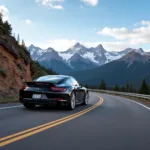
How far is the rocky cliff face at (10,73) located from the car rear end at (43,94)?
8.15m

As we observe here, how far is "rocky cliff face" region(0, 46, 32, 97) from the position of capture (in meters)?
22.5

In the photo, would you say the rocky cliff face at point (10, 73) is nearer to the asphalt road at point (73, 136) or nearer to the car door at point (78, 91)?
the car door at point (78, 91)

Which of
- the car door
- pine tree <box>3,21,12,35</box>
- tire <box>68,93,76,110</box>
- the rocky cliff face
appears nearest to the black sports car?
tire <box>68,93,76,110</box>

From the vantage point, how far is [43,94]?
13047mm

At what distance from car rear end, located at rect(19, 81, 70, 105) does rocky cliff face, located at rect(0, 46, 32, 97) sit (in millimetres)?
8150

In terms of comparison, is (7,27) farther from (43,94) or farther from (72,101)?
(43,94)

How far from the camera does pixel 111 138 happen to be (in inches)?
281

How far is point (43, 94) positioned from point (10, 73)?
12120mm

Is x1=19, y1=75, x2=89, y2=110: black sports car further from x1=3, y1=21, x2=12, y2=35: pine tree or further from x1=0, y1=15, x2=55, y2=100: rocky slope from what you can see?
x1=3, y1=21, x2=12, y2=35: pine tree

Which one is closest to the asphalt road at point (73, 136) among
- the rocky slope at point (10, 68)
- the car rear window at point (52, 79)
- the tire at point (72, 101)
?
the car rear window at point (52, 79)

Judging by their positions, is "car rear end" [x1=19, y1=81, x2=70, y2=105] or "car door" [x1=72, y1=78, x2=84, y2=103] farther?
"car door" [x1=72, y1=78, x2=84, y2=103]

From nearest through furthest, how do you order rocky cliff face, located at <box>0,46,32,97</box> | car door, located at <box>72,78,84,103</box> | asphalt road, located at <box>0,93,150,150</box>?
asphalt road, located at <box>0,93,150,150</box>, car door, located at <box>72,78,84,103</box>, rocky cliff face, located at <box>0,46,32,97</box>

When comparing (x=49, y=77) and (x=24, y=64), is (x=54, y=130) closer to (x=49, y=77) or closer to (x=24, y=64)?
(x=49, y=77)

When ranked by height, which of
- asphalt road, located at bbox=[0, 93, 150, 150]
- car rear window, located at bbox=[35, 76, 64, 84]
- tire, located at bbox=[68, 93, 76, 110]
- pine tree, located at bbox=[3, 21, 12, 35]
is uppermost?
pine tree, located at bbox=[3, 21, 12, 35]
